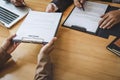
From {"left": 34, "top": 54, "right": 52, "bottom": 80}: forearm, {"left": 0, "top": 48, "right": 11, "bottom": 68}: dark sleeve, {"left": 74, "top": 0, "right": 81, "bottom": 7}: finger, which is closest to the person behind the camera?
{"left": 34, "top": 54, "right": 52, "bottom": 80}: forearm

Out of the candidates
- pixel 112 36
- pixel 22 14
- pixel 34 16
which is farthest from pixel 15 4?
pixel 112 36

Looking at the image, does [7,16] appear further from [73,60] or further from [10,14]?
[73,60]

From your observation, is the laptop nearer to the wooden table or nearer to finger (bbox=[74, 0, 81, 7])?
the wooden table

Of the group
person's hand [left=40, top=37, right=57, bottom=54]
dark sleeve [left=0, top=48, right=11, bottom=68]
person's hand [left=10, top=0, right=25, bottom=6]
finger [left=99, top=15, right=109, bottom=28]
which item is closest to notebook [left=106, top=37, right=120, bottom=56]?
finger [left=99, top=15, right=109, bottom=28]

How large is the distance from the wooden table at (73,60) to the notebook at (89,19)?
0.10 ft

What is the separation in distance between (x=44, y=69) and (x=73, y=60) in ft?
0.54

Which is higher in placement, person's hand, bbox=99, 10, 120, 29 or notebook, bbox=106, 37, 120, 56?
person's hand, bbox=99, 10, 120, 29

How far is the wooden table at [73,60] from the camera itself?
954 mm

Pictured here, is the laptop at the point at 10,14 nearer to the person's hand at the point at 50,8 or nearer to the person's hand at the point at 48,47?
the person's hand at the point at 50,8

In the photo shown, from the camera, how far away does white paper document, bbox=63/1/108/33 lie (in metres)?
1.15

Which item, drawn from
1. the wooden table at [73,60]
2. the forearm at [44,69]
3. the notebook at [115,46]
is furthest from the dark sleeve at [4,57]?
the notebook at [115,46]

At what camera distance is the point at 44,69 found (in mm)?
941

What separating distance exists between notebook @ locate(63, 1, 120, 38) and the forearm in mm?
297

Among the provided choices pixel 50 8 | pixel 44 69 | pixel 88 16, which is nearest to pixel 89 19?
pixel 88 16
